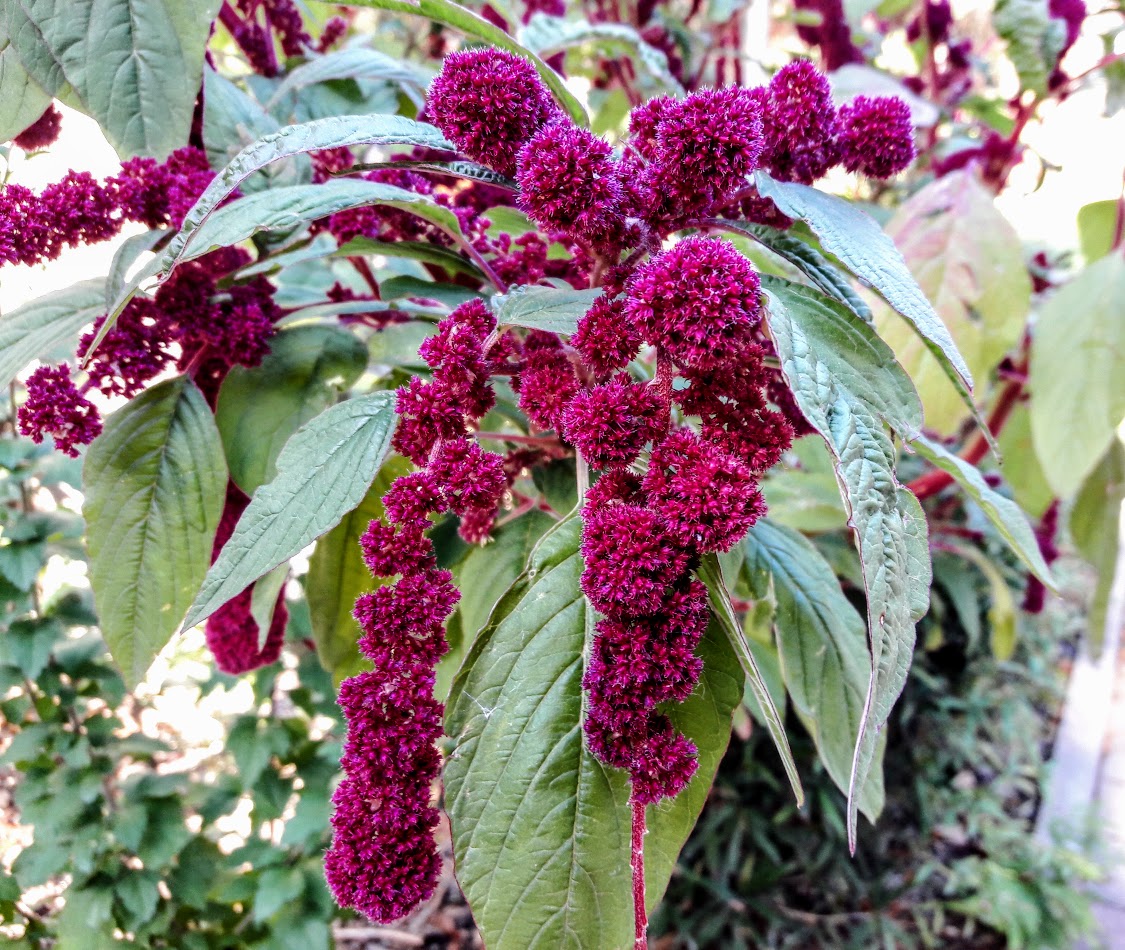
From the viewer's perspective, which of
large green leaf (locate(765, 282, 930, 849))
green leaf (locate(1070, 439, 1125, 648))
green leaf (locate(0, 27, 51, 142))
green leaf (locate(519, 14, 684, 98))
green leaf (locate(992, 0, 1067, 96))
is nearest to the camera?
large green leaf (locate(765, 282, 930, 849))

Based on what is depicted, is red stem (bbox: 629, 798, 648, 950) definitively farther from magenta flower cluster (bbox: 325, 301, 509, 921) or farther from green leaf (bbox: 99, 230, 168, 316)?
green leaf (bbox: 99, 230, 168, 316)

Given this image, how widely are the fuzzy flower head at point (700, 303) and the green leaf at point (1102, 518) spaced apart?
1.16 metres

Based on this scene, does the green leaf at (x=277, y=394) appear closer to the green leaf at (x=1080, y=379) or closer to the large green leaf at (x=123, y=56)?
the large green leaf at (x=123, y=56)

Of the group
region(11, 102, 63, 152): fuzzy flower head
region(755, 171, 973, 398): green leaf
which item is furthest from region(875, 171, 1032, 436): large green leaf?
region(11, 102, 63, 152): fuzzy flower head

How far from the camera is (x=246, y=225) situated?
0.42 metres

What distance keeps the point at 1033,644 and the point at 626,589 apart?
208 centimetres

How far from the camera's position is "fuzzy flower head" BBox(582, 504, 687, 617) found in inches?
14.4

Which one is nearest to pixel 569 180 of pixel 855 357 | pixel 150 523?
pixel 855 357

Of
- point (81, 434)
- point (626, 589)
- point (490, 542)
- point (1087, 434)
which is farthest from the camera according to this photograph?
point (1087, 434)

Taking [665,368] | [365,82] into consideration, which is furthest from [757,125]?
[365,82]

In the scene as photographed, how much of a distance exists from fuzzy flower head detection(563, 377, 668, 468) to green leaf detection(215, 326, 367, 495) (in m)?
0.29

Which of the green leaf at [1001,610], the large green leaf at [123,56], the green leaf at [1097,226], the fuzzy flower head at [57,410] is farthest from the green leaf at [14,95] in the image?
the green leaf at [1097,226]

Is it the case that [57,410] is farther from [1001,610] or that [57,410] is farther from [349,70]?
[1001,610]

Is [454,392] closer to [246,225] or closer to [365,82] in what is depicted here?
[246,225]
